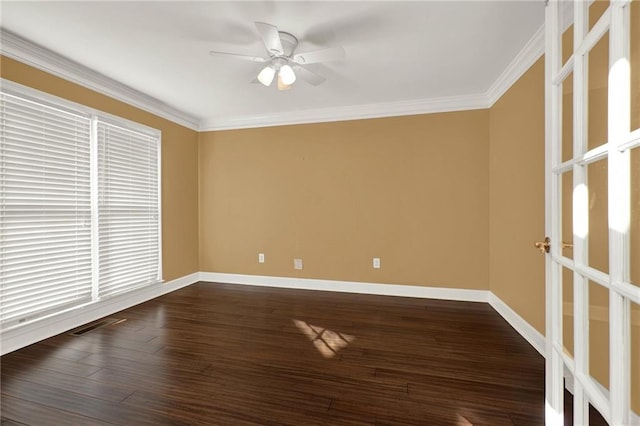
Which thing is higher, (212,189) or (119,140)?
(119,140)

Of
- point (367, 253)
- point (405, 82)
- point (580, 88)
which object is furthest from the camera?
point (367, 253)

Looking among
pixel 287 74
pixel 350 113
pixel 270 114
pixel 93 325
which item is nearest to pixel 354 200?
pixel 350 113

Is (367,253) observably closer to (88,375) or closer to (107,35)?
(88,375)

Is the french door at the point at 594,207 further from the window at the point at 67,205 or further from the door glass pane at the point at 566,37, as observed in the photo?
the window at the point at 67,205

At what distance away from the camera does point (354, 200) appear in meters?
3.69

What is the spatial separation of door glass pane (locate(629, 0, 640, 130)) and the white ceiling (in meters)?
1.25

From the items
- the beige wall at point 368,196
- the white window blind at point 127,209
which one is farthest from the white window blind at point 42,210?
the beige wall at point 368,196

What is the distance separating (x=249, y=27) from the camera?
2041 millimetres

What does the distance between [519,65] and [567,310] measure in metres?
2.25

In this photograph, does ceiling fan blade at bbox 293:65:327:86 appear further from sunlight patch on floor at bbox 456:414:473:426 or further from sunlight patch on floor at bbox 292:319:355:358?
sunlight patch on floor at bbox 456:414:473:426

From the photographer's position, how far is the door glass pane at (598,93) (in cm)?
91

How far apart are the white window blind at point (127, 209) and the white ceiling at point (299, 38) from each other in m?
0.64

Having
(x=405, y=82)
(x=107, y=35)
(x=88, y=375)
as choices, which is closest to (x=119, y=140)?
(x=107, y=35)

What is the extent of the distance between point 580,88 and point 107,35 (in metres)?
2.89
